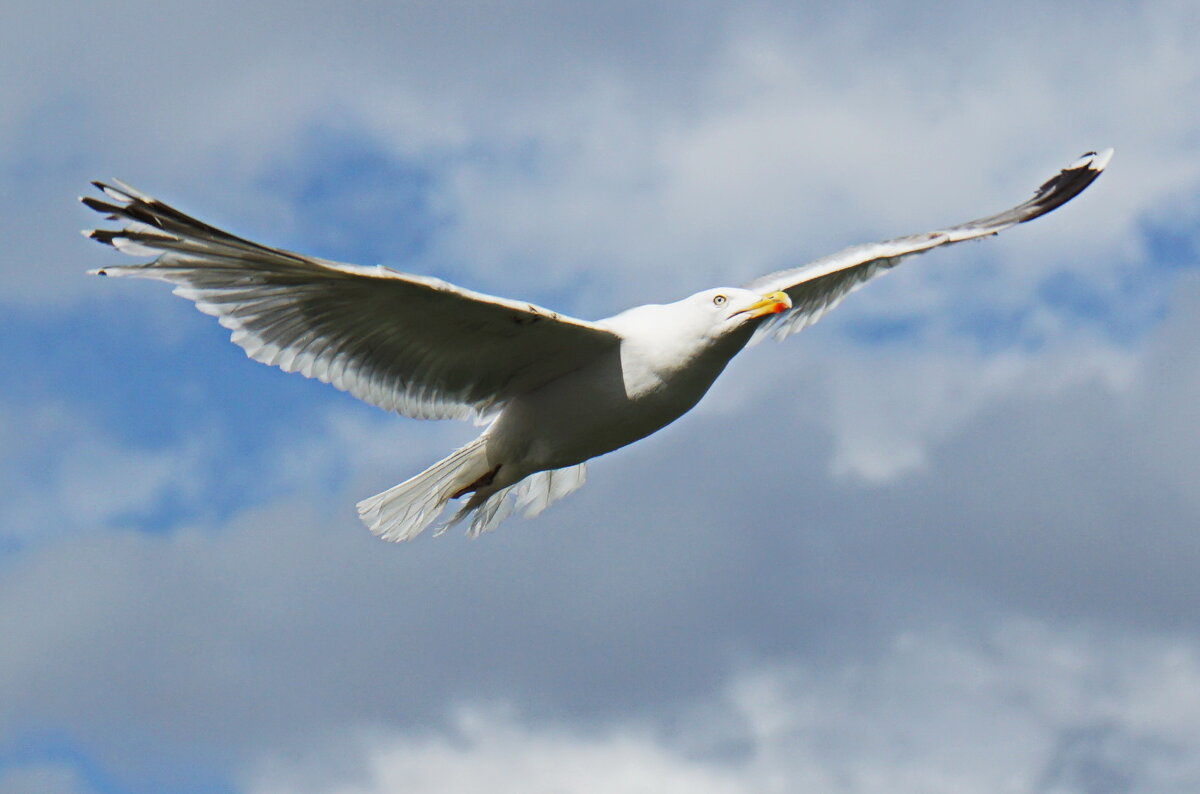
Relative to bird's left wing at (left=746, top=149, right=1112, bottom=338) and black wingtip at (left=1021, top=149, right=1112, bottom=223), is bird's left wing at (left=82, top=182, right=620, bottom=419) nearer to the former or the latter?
bird's left wing at (left=746, top=149, right=1112, bottom=338)

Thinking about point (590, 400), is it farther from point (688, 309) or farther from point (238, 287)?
point (238, 287)

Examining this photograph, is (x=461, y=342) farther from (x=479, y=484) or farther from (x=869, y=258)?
(x=869, y=258)

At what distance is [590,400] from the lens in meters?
10.6

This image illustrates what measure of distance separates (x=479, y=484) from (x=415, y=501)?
0.71 meters

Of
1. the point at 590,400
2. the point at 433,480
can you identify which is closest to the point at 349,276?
the point at 590,400

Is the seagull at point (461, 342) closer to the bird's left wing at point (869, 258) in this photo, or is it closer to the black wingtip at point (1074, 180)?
the bird's left wing at point (869, 258)

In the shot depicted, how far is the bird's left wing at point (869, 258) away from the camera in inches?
494

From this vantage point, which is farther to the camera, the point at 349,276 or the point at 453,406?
the point at 453,406

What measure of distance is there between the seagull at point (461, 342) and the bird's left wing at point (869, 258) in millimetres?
632

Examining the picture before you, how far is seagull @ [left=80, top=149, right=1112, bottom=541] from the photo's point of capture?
9.52 metres

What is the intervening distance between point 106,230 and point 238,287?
3.53 ft

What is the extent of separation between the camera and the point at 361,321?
34.5 ft

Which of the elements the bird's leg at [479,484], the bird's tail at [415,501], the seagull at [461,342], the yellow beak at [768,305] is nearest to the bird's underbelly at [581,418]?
the seagull at [461,342]

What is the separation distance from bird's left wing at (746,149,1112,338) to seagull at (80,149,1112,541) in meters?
0.63
